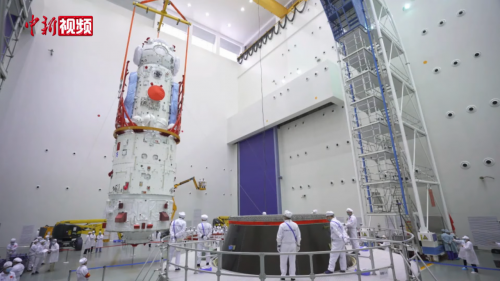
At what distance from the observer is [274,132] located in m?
16.5

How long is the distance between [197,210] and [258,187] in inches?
172

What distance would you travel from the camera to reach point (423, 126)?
10102mm

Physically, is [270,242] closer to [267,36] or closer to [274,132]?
[274,132]

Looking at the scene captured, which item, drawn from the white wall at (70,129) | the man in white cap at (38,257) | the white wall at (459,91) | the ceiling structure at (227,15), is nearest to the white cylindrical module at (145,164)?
the man in white cap at (38,257)

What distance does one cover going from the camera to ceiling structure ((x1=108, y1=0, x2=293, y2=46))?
18.8 meters

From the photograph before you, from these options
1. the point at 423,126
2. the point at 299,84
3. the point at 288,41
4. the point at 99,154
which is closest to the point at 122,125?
the point at 99,154

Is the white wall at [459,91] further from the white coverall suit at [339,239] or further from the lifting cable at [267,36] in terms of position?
the white coverall suit at [339,239]

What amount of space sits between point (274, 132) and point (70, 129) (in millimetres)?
11658

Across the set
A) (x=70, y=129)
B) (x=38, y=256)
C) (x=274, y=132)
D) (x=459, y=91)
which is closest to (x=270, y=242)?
(x=38, y=256)

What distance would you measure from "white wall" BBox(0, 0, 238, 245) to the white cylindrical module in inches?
277

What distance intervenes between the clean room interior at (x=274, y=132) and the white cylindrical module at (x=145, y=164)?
115 mm

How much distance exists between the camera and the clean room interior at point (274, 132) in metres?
7.92

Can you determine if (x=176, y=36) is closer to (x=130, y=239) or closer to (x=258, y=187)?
A: (x=258, y=187)

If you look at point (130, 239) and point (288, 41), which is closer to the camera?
point (130, 239)
